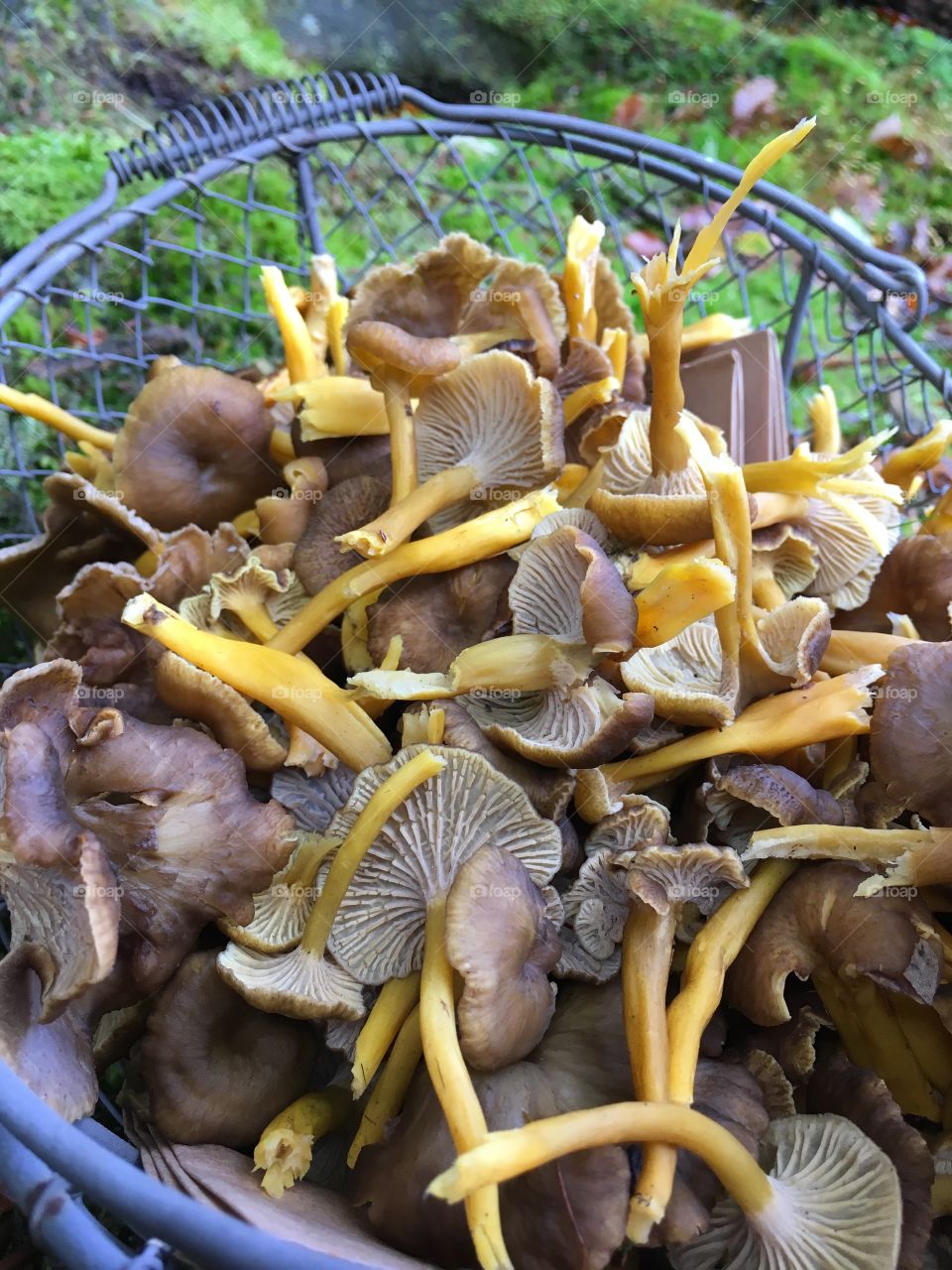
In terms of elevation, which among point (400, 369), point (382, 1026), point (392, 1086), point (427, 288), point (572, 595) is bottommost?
point (392, 1086)

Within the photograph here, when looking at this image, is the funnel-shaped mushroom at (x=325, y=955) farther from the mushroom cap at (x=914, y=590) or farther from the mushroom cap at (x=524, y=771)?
the mushroom cap at (x=914, y=590)

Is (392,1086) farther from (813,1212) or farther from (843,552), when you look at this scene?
(843,552)

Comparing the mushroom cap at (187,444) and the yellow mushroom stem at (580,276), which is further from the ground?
the yellow mushroom stem at (580,276)

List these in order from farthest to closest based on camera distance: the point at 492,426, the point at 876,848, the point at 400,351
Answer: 1. the point at 492,426
2. the point at 400,351
3. the point at 876,848

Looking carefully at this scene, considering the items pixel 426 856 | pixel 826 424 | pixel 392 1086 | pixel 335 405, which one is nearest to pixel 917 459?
pixel 826 424

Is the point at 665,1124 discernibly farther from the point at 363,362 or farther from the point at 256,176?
the point at 256,176

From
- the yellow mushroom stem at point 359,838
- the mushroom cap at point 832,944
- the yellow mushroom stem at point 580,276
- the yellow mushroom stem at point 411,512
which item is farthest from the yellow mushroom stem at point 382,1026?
the yellow mushroom stem at point 580,276

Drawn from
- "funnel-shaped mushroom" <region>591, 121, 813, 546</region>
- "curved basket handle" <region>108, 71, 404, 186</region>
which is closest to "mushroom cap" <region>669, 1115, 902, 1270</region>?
"funnel-shaped mushroom" <region>591, 121, 813, 546</region>

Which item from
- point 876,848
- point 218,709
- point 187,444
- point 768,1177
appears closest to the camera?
point 768,1177

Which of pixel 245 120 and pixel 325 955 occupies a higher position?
pixel 245 120
